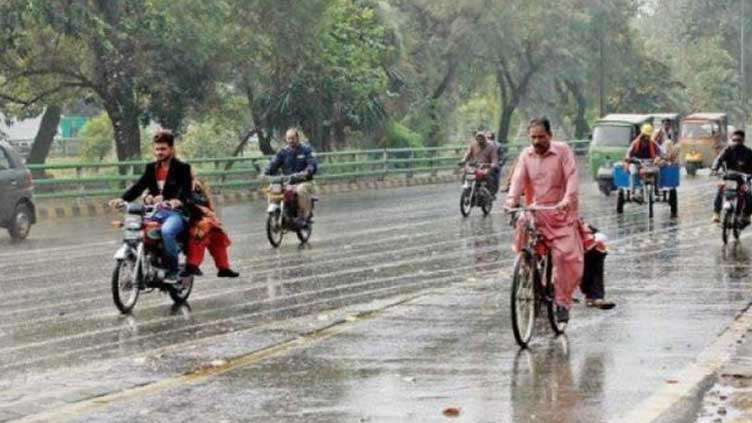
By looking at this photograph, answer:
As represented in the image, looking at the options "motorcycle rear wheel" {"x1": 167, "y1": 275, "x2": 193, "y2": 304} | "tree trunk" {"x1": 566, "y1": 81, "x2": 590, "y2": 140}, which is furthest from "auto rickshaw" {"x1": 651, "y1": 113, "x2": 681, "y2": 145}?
"motorcycle rear wheel" {"x1": 167, "y1": 275, "x2": 193, "y2": 304}

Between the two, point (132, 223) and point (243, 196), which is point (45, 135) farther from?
point (132, 223)

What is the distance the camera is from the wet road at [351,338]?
9837 mm

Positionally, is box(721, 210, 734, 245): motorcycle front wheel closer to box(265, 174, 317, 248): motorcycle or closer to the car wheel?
box(265, 174, 317, 248): motorcycle

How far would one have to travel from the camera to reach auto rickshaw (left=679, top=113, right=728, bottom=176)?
65312 millimetres

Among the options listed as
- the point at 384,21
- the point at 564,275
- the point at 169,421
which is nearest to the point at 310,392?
the point at 169,421

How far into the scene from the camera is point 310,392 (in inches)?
402

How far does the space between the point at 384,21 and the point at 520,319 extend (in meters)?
44.7

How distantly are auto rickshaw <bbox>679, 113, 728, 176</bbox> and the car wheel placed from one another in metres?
39.3

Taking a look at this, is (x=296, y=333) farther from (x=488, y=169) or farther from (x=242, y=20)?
(x=242, y=20)

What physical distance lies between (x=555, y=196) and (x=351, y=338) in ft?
6.44

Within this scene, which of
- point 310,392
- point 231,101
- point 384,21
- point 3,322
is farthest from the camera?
point 384,21

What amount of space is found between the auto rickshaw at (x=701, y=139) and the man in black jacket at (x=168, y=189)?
4918cm

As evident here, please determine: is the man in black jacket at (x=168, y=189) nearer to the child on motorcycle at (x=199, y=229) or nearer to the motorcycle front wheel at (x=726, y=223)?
the child on motorcycle at (x=199, y=229)

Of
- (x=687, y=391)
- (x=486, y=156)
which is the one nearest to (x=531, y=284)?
(x=687, y=391)
